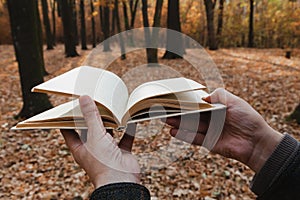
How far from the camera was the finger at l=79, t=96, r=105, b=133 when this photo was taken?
121cm

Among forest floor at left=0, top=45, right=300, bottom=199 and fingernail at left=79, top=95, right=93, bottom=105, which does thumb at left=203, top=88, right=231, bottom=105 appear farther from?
forest floor at left=0, top=45, right=300, bottom=199

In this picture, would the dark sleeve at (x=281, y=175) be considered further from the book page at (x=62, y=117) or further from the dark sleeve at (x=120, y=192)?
the book page at (x=62, y=117)

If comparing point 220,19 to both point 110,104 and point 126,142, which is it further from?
point 110,104

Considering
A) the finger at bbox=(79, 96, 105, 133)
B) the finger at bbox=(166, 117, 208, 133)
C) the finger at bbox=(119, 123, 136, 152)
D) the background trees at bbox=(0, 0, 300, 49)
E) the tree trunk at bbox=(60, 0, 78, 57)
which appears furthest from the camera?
the background trees at bbox=(0, 0, 300, 49)

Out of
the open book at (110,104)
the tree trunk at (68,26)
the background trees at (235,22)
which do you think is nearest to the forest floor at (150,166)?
the open book at (110,104)

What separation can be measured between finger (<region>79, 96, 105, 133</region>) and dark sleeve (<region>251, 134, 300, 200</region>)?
2.63ft

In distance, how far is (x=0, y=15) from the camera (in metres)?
24.6

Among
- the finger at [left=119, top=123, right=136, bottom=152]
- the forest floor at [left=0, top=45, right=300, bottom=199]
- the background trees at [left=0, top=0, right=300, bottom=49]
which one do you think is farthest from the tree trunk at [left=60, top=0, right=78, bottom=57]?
the finger at [left=119, top=123, right=136, bottom=152]

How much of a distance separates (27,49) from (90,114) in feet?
12.0

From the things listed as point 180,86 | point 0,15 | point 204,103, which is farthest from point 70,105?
point 0,15

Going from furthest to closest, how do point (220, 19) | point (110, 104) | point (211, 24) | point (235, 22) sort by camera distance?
point (235, 22) → point (220, 19) → point (211, 24) → point (110, 104)

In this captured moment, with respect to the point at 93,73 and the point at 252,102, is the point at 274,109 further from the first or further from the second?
the point at 93,73

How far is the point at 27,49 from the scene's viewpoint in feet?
14.3

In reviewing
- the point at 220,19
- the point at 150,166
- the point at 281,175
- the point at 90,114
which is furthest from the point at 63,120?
the point at 220,19
